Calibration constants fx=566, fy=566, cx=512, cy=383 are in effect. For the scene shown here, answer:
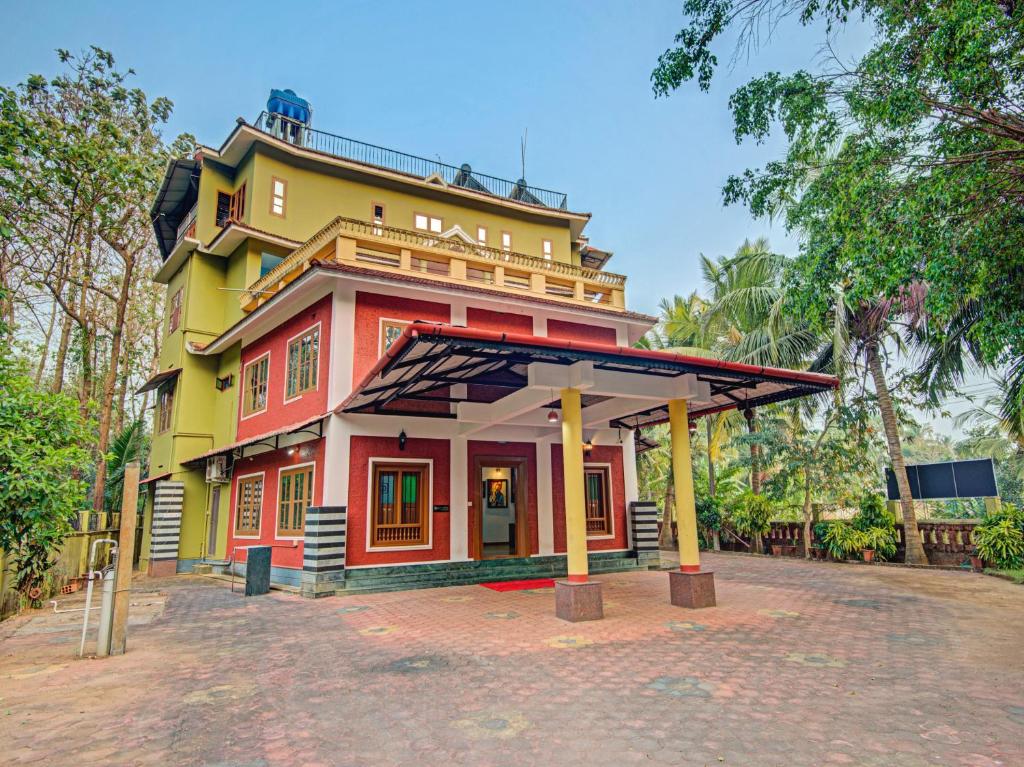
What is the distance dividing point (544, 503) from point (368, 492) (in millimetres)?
3794

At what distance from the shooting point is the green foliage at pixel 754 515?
16.0 meters

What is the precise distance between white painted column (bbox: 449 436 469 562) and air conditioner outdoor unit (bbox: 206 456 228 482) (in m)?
6.54

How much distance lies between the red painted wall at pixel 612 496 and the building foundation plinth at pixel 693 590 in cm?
434

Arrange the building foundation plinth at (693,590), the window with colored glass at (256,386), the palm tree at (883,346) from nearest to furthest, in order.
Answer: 1. the building foundation plinth at (693,590)
2. the palm tree at (883,346)
3. the window with colored glass at (256,386)

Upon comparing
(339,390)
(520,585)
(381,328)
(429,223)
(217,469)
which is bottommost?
(520,585)

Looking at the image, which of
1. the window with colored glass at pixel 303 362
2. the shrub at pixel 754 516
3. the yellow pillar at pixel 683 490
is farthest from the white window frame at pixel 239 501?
the shrub at pixel 754 516

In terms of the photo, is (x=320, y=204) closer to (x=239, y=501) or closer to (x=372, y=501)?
(x=239, y=501)

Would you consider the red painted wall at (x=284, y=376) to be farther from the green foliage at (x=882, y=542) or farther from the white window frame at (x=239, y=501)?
the green foliage at (x=882, y=542)

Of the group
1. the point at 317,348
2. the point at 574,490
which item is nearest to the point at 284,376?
the point at 317,348

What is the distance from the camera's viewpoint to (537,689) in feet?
14.9

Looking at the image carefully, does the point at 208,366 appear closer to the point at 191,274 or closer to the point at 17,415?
the point at 191,274

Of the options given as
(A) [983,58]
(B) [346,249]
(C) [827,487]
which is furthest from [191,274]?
(C) [827,487]

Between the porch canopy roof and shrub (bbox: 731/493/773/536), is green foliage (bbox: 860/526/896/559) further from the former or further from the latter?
the porch canopy roof

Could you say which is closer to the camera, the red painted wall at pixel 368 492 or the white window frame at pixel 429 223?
the red painted wall at pixel 368 492
